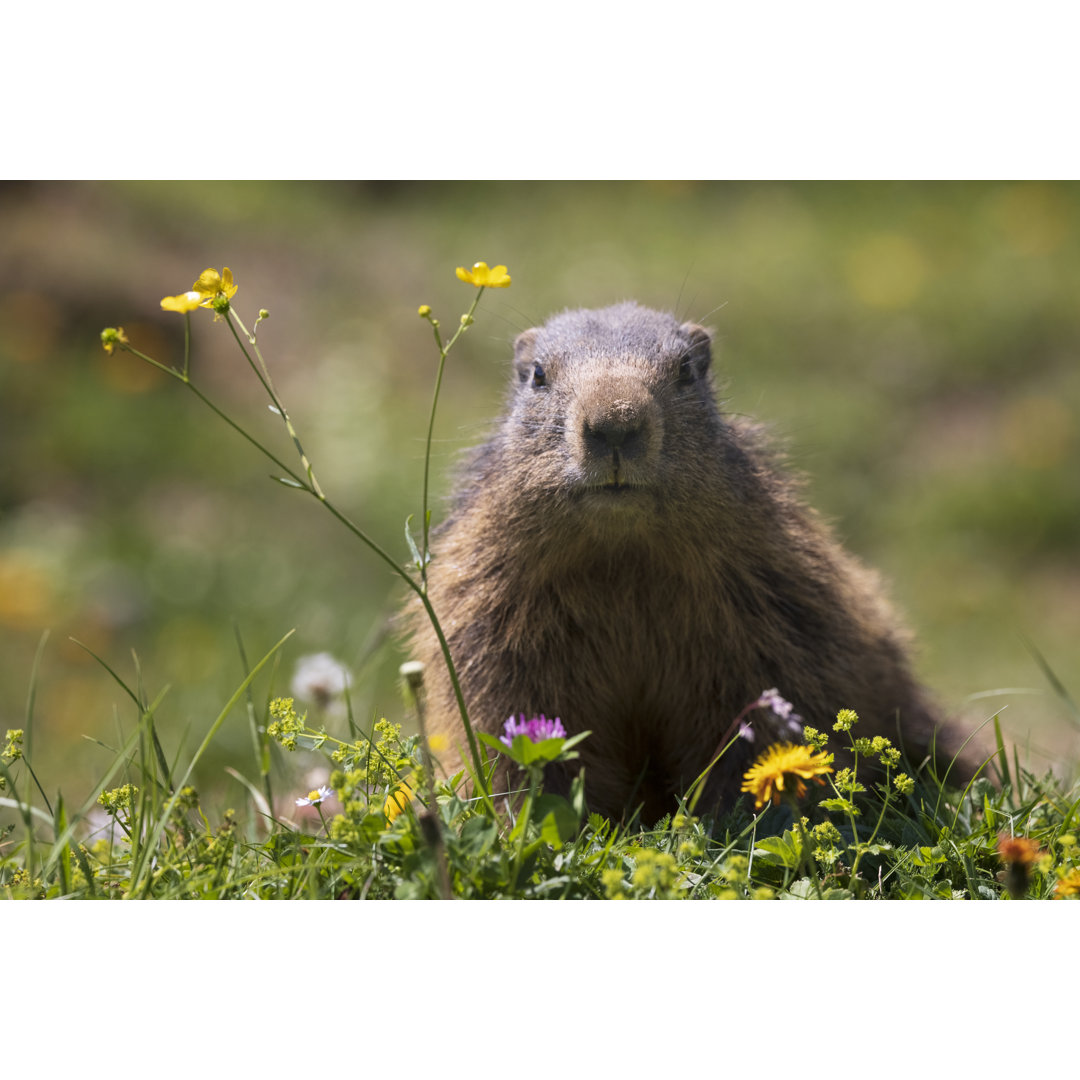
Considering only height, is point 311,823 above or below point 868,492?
below

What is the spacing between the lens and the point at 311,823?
4.15 metres

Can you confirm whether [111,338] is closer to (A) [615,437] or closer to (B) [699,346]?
(A) [615,437]

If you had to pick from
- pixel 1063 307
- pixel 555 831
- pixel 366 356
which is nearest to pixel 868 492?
pixel 1063 307

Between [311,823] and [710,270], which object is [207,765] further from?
[710,270]

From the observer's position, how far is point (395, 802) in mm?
3133

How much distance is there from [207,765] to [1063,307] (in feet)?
29.3

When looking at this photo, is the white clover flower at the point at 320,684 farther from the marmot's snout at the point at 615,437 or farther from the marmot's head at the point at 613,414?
the marmot's snout at the point at 615,437

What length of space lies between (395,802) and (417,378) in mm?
8754

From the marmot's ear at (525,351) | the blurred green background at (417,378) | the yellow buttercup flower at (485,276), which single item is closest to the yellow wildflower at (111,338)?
the yellow buttercup flower at (485,276)

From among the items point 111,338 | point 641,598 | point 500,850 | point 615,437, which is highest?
point 111,338

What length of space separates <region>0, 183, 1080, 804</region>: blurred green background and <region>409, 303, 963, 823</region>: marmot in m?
4.09

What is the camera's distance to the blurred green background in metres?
9.09

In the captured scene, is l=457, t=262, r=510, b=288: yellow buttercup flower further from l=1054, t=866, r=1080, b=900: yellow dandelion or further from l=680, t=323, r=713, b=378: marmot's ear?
l=1054, t=866, r=1080, b=900: yellow dandelion

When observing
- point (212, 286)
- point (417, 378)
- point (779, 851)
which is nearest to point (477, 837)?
point (779, 851)
